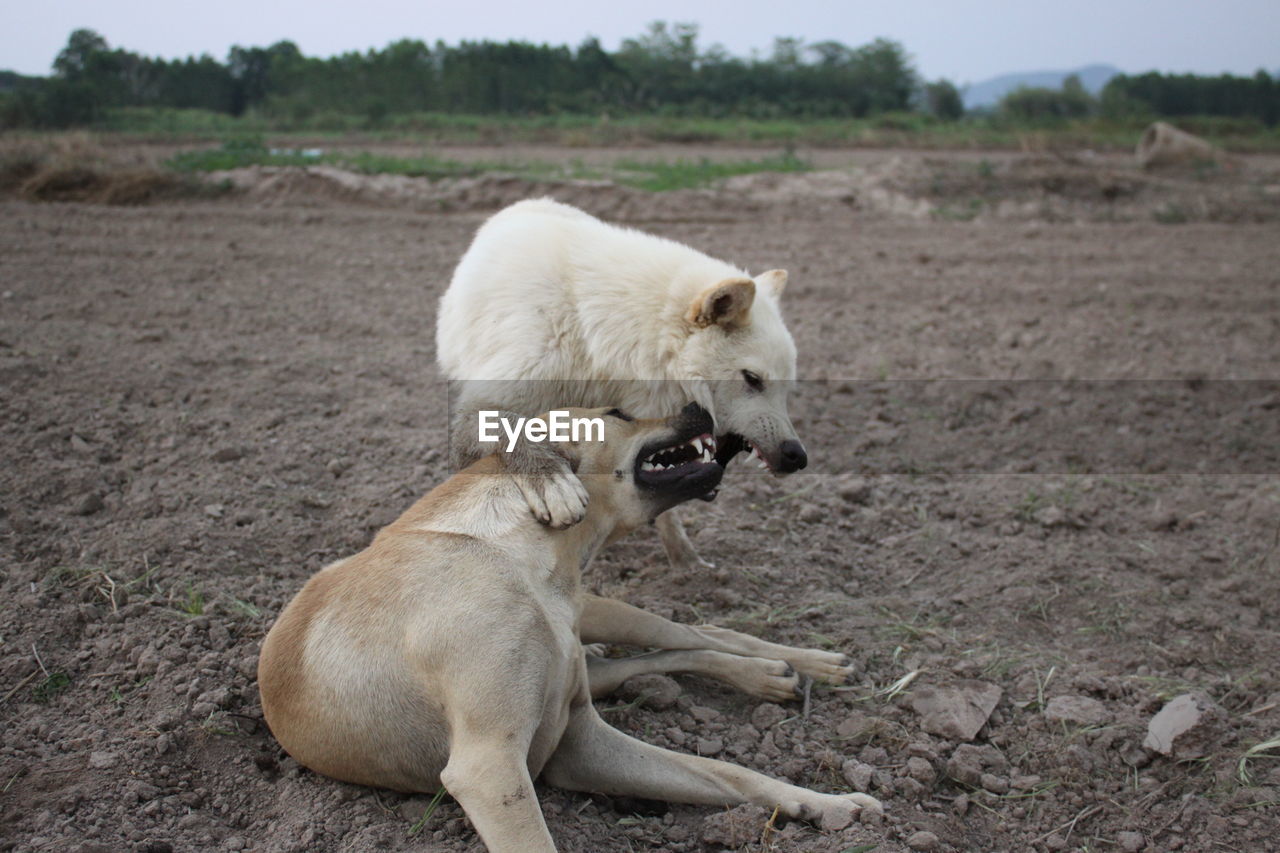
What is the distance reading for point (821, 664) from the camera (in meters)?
3.84

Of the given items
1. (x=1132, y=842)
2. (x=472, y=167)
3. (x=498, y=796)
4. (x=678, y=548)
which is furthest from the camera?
(x=472, y=167)

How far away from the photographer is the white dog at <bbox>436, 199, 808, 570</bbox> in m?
4.08

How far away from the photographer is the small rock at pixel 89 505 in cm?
450

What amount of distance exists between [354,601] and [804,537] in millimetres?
2578

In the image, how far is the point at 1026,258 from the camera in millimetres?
10672

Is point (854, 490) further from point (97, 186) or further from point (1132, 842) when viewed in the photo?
point (97, 186)

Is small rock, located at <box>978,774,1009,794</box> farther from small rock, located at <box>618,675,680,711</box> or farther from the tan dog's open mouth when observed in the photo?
the tan dog's open mouth

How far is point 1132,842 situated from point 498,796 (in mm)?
1871

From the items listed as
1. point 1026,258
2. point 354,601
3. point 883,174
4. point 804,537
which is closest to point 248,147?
point 883,174

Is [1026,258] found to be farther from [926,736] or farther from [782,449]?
[926,736]

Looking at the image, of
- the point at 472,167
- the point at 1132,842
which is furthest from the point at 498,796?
the point at 472,167

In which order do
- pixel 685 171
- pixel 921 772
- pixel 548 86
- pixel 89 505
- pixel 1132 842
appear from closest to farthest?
pixel 1132 842 < pixel 921 772 < pixel 89 505 < pixel 685 171 < pixel 548 86

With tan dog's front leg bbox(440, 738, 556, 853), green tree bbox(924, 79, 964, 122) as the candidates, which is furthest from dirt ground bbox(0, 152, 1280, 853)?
green tree bbox(924, 79, 964, 122)

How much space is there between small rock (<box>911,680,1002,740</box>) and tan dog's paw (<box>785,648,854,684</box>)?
27cm
